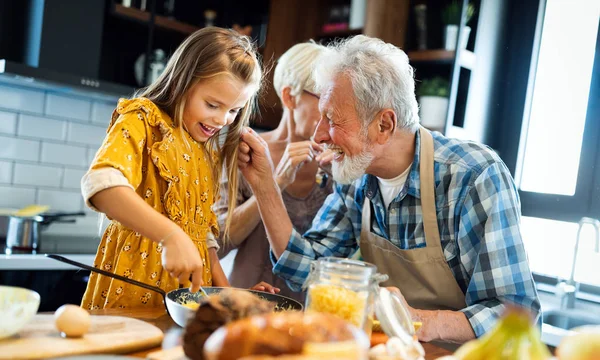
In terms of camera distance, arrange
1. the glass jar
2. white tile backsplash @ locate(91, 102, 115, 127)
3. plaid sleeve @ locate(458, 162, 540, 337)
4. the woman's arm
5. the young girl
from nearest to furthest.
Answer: the glass jar → the young girl → plaid sleeve @ locate(458, 162, 540, 337) → the woman's arm → white tile backsplash @ locate(91, 102, 115, 127)

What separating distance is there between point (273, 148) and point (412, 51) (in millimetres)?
1342

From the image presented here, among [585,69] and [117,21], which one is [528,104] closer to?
[585,69]

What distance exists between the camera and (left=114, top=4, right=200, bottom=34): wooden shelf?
297 centimetres

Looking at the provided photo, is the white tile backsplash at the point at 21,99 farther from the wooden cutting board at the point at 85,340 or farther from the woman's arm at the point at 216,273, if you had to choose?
the wooden cutting board at the point at 85,340

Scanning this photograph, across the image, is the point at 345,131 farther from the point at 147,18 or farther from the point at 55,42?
the point at 147,18

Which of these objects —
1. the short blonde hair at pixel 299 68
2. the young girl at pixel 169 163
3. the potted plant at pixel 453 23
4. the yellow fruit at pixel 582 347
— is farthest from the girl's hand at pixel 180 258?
the potted plant at pixel 453 23

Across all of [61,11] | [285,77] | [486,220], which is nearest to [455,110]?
[285,77]

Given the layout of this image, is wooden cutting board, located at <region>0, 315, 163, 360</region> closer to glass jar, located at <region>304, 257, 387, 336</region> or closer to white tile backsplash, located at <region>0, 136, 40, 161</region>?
glass jar, located at <region>304, 257, 387, 336</region>

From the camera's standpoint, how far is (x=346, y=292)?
1015 millimetres

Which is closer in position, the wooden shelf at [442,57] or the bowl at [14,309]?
the bowl at [14,309]

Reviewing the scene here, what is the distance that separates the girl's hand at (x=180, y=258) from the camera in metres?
1.02

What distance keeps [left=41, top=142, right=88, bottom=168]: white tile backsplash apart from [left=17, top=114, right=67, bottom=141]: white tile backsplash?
5 cm

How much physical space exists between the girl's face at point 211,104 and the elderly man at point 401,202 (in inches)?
7.7

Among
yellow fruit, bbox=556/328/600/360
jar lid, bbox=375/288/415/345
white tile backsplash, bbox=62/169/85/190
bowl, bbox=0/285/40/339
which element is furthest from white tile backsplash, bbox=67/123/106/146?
yellow fruit, bbox=556/328/600/360
